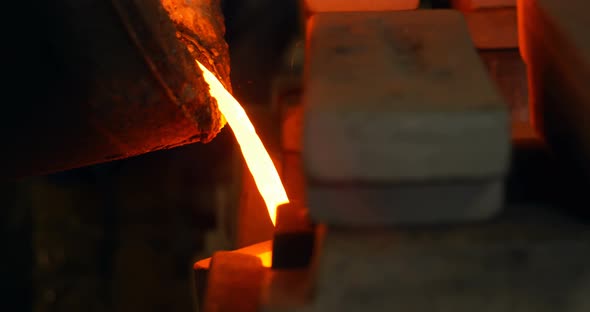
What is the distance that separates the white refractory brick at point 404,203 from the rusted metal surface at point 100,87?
1.60 feet

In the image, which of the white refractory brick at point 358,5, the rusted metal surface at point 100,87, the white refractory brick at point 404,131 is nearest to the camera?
the white refractory brick at point 404,131

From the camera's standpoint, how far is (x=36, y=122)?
1.18 metres

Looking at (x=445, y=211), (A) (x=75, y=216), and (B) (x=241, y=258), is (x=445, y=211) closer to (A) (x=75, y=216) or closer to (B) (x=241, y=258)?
(B) (x=241, y=258)

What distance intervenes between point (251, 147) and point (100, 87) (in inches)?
19.4

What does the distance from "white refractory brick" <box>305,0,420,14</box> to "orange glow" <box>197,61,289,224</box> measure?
0.27 m

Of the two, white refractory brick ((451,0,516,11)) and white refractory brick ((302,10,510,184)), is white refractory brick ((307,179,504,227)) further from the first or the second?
white refractory brick ((451,0,516,11))

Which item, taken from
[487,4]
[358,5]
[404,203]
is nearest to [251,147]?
[358,5]

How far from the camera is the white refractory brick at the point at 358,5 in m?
1.38

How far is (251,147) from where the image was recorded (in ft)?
5.18

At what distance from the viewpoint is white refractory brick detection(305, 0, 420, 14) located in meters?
1.38

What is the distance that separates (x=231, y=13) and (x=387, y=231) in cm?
128

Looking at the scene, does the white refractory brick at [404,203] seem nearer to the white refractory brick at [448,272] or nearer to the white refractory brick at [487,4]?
the white refractory brick at [448,272]

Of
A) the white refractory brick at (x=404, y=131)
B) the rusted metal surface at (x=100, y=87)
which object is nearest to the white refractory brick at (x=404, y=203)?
the white refractory brick at (x=404, y=131)

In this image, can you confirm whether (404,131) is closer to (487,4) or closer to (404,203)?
(404,203)
